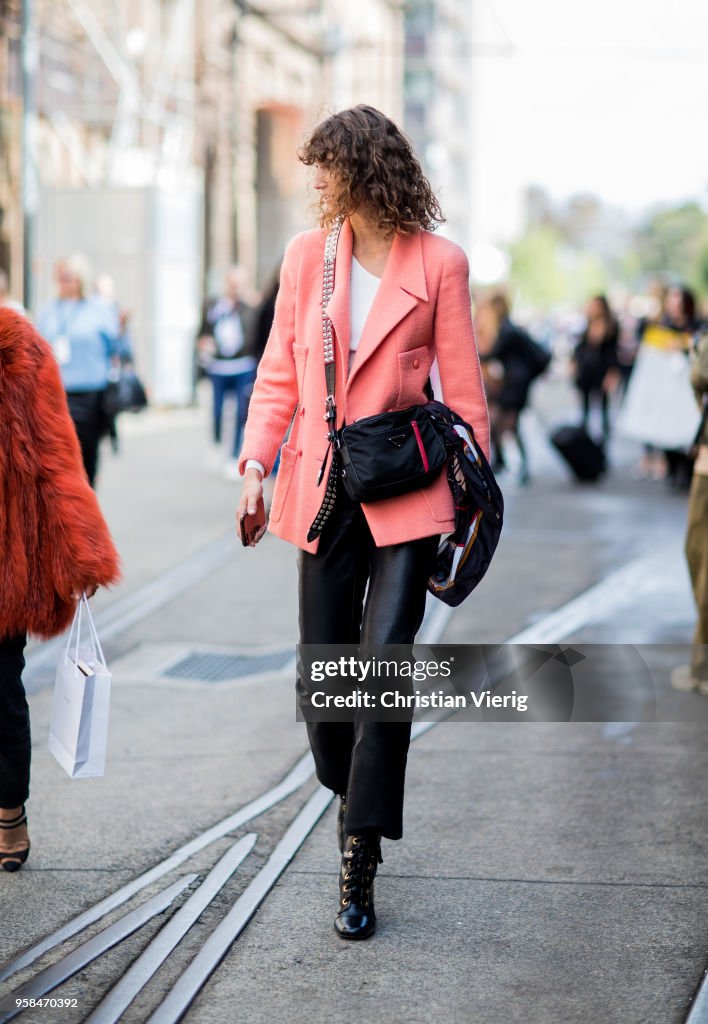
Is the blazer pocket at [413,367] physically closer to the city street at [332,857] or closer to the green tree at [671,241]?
the city street at [332,857]

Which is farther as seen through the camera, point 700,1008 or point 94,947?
point 94,947

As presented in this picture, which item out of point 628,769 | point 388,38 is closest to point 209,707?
point 628,769

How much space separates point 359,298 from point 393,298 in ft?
0.35

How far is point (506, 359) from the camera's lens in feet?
49.4

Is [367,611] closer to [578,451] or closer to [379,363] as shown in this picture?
[379,363]

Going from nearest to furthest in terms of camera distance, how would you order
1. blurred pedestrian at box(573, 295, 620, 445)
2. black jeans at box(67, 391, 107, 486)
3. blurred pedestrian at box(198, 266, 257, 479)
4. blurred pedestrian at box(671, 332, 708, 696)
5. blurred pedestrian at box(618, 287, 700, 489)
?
1. blurred pedestrian at box(671, 332, 708, 696)
2. black jeans at box(67, 391, 107, 486)
3. blurred pedestrian at box(618, 287, 700, 489)
4. blurred pedestrian at box(198, 266, 257, 479)
5. blurred pedestrian at box(573, 295, 620, 445)

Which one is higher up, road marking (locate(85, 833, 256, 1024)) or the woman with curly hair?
the woman with curly hair

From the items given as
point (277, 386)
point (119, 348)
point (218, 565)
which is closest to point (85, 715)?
point (277, 386)

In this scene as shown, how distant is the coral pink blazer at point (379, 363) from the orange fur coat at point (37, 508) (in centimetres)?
55

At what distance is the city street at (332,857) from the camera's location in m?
3.50

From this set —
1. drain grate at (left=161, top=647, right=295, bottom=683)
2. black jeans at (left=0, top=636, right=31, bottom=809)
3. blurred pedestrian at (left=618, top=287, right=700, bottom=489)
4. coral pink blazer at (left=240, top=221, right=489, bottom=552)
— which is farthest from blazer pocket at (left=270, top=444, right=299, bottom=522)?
blurred pedestrian at (left=618, top=287, right=700, bottom=489)

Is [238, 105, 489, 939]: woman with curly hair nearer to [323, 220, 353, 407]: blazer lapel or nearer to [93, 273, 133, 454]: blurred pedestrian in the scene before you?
[323, 220, 353, 407]: blazer lapel

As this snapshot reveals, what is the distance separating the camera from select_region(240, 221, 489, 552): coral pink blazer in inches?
150

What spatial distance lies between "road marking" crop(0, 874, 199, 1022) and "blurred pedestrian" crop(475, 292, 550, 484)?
1113 centimetres
